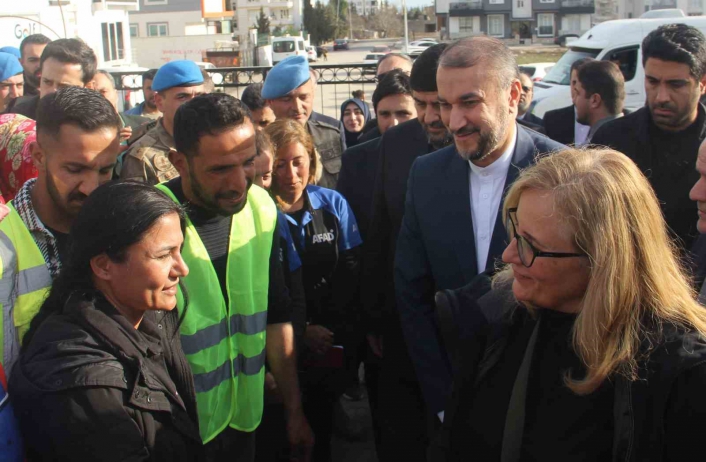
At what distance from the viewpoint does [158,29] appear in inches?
2146

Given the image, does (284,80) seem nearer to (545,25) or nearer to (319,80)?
(319,80)

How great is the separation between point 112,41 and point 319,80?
73.2 ft

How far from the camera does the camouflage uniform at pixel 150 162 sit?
3.86m

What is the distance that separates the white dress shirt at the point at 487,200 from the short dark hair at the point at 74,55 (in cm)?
268

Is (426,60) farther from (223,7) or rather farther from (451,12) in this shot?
(451,12)

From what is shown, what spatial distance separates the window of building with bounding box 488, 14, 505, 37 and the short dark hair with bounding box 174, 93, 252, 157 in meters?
76.4

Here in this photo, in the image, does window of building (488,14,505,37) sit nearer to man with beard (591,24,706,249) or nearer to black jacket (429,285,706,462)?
man with beard (591,24,706,249)

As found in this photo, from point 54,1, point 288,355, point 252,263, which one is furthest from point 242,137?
point 54,1

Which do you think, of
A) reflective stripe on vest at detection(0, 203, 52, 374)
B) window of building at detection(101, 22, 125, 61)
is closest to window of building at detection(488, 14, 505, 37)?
window of building at detection(101, 22, 125, 61)

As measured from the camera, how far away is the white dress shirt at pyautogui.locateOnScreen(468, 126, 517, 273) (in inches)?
108

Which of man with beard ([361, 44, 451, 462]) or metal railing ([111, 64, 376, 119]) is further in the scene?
metal railing ([111, 64, 376, 119])

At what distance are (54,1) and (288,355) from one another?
1688 centimetres

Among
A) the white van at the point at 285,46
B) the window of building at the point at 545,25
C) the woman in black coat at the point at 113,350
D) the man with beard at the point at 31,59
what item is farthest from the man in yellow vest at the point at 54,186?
the window of building at the point at 545,25

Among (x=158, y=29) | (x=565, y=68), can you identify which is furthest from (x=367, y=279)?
(x=158, y=29)
